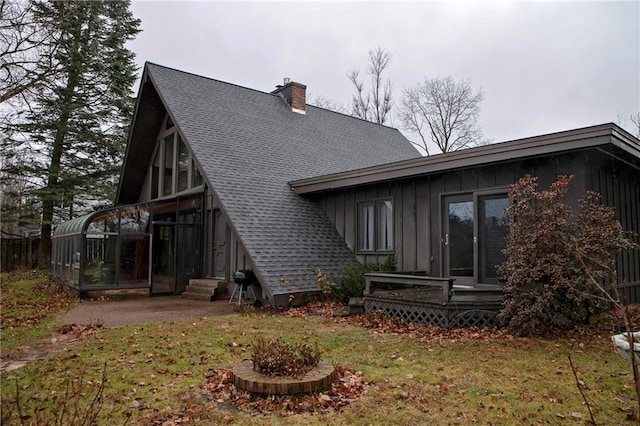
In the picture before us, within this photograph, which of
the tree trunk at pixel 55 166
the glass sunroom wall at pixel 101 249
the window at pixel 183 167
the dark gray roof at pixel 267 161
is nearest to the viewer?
the dark gray roof at pixel 267 161

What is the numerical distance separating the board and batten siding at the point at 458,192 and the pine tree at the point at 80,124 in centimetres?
1505

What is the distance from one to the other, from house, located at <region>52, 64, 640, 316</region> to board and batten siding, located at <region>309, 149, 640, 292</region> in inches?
1.1

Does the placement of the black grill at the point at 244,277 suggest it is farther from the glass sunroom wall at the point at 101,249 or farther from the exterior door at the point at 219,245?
the glass sunroom wall at the point at 101,249

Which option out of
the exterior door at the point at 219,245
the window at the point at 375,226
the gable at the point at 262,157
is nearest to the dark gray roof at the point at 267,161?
the gable at the point at 262,157

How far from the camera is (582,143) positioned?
22.6 feet

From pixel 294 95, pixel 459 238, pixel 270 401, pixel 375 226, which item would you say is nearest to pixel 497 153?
pixel 459 238

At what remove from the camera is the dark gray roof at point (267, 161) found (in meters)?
10.1

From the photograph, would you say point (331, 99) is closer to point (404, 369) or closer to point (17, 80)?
point (17, 80)

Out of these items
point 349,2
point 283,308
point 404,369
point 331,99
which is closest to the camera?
point 404,369

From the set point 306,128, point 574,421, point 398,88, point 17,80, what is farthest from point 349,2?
point 398,88

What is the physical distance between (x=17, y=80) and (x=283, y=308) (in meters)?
13.5

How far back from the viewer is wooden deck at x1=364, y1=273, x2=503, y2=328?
22.8 ft

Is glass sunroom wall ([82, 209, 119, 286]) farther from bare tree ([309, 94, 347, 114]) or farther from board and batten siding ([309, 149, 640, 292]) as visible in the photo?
bare tree ([309, 94, 347, 114])

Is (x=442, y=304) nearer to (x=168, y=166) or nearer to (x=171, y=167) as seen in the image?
(x=171, y=167)
